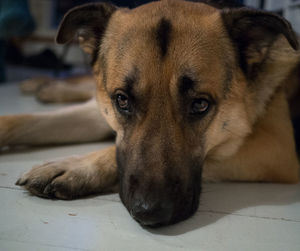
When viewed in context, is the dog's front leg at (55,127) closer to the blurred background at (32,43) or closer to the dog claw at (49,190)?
the dog claw at (49,190)

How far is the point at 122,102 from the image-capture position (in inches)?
51.6

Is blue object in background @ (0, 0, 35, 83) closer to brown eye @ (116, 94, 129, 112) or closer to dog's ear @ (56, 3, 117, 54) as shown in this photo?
dog's ear @ (56, 3, 117, 54)

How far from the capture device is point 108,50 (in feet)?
4.78

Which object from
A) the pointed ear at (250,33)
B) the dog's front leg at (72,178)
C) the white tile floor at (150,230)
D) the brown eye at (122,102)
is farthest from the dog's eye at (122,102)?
the pointed ear at (250,33)

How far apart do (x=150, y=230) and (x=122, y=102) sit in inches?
19.4

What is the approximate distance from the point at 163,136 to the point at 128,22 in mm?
538

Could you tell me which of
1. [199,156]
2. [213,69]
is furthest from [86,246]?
[213,69]

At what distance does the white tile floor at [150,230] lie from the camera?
1.03 metres

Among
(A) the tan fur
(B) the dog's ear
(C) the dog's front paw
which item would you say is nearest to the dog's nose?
(A) the tan fur

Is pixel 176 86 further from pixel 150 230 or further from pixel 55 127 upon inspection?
pixel 55 127

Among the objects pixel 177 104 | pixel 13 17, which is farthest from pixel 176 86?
pixel 13 17

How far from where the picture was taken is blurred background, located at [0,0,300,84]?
353 centimetres

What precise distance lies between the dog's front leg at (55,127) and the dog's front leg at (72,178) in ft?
1.59

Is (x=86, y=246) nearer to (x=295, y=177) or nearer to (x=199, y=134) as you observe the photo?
(x=199, y=134)
